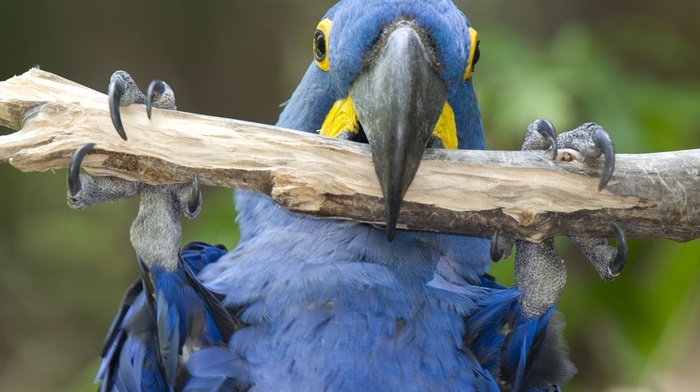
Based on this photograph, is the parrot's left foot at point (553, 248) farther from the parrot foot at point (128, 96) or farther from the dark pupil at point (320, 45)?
the parrot foot at point (128, 96)

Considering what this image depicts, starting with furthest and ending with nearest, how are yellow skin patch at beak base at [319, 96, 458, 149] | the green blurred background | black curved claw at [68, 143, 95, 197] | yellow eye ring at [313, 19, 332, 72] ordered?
the green blurred background, yellow eye ring at [313, 19, 332, 72], yellow skin patch at beak base at [319, 96, 458, 149], black curved claw at [68, 143, 95, 197]

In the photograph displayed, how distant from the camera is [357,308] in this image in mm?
2039

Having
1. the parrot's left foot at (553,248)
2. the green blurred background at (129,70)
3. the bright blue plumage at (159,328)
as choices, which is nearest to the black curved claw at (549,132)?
the parrot's left foot at (553,248)

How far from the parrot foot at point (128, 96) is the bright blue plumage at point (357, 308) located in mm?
410

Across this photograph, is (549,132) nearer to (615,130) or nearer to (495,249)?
(495,249)

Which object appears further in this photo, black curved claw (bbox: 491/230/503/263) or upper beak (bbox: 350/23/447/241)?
black curved claw (bbox: 491/230/503/263)

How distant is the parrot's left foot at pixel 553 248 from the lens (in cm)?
184

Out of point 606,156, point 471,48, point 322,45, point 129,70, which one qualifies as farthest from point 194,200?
point 129,70

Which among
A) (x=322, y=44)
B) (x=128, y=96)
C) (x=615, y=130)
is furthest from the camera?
(x=615, y=130)

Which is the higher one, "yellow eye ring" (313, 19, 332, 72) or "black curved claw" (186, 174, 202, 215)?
"yellow eye ring" (313, 19, 332, 72)

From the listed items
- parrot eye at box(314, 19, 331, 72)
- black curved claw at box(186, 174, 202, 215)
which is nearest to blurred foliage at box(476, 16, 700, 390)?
parrot eye at box(314, 19, 331, 72)

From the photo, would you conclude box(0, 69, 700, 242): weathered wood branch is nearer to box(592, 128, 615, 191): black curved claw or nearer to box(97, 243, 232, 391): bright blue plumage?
box(592, 128, 615, 191): black curved claw

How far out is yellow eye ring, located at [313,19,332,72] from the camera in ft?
7.27

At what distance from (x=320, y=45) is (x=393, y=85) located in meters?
0.50
